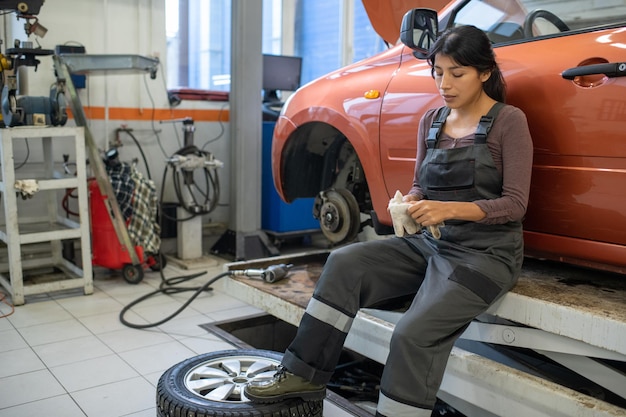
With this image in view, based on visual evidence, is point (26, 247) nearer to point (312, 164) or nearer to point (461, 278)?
point (312, 164)

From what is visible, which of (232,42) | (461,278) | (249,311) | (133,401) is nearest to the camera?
(461,278)

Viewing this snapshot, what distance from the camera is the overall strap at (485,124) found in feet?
6.01

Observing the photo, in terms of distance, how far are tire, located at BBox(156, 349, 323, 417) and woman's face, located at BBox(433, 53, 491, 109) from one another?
3.57 feet

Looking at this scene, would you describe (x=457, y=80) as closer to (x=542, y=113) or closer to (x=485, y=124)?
(x=485, y=124)

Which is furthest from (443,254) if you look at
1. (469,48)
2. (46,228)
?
(46,228)

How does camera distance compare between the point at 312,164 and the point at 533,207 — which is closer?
the point at 533,207

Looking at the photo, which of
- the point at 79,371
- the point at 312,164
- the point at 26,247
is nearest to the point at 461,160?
the point at 312,164

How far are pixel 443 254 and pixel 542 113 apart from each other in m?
0.55

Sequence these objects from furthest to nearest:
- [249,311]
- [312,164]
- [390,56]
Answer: [249,311], [312,164], [390,56]

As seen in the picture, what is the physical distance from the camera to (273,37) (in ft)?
19.8

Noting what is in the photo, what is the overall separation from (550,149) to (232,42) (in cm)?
328

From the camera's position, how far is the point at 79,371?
261 centimetres

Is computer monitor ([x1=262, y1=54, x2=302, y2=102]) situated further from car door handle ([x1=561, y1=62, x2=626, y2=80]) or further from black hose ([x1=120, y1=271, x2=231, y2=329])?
car door handle ([x1=561, y1=62, x2=626, y2=80])

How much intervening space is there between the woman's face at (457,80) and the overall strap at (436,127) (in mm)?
100
